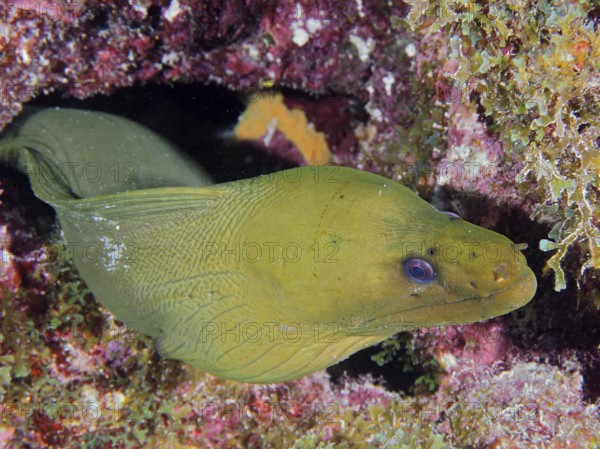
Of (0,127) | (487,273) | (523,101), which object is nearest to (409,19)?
(523,101)

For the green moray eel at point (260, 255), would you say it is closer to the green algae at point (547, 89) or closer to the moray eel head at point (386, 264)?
the moray eel head at point (386, 264)

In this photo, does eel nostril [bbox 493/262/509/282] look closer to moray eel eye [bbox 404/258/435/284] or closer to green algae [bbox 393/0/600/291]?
moray eel eye [bbox 404/258/435/284]

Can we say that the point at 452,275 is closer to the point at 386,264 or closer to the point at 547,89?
the point at 386,264

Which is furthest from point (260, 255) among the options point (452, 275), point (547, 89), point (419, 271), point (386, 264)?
point (547, 89)

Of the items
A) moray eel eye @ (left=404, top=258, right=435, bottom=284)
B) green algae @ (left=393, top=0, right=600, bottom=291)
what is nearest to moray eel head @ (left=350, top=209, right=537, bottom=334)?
moray eel eye @ (left=404, top=258, right=435, bottom=284)

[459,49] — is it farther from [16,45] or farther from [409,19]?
[16,45]

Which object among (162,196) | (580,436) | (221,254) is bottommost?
(580,436)
